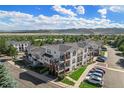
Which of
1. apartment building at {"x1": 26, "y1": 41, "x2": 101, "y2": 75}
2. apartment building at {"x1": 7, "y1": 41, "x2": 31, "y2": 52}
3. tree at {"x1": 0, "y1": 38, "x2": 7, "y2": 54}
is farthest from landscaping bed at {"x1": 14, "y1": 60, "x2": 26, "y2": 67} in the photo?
tree at {"x1": 0, "y1": 38, "x2": 7, "y2": 54}

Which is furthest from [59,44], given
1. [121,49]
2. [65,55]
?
[121,49]

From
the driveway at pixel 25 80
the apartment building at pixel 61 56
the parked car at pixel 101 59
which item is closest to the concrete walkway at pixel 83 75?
the apartment building at pixel 61 56

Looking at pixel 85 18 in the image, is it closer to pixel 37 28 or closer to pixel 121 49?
pixel 37 28

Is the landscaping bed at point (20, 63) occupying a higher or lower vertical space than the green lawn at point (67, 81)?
higher

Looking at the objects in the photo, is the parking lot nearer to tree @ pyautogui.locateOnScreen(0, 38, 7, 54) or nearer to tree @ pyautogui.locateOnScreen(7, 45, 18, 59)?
tree @ pyautogui.locateOnScreen(7, 45, 18, 59)

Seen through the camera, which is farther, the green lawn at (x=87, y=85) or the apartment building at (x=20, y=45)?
the apartment building at (x=20, y=45)

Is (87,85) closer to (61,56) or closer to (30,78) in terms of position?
(61,56)

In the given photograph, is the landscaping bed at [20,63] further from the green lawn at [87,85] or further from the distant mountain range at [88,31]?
the green lawn at [87,85]
